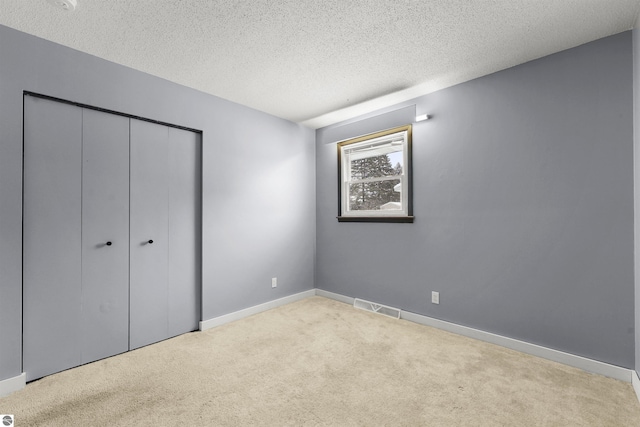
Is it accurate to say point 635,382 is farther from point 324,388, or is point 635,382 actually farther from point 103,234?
point 103,234

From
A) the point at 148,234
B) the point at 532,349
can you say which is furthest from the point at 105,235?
the point at 532,349

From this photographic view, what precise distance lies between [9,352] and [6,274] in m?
0.53

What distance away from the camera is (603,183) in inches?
82.4

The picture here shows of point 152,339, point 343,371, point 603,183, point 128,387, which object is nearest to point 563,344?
point 603,183

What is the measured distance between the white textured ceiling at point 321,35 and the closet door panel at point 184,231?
671 mm

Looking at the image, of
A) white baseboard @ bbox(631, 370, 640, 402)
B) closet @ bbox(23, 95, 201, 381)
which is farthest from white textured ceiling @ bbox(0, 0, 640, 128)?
white baseboard @ bbox(631, 370, 640, 402)

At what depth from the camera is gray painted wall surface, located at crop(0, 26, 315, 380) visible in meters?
1.94

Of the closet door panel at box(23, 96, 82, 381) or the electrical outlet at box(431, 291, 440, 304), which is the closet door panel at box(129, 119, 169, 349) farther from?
the electrical outlet at box(431, 291, 440, 304)

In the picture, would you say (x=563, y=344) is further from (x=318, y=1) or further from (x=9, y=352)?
(x=9, y=352)

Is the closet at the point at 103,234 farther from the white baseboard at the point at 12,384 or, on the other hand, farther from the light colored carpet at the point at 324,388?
the light colored carpet at the point at 324,388

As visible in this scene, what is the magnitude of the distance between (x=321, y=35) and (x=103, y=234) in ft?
7.71

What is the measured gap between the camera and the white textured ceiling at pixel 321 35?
1.78 metres

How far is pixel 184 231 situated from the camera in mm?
2893

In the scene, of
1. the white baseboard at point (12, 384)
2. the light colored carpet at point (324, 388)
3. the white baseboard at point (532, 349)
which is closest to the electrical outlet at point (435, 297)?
the white baseboard at point (532, 349)
